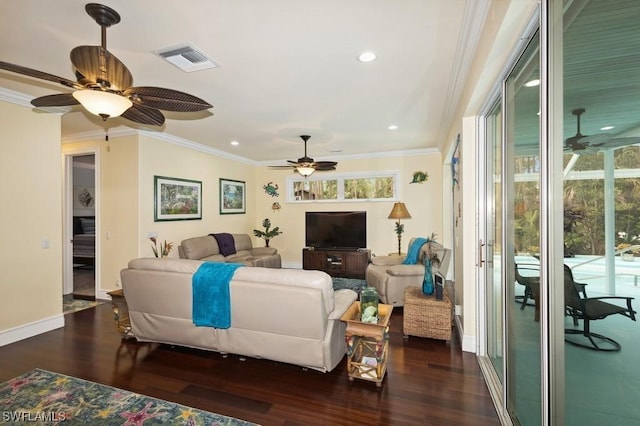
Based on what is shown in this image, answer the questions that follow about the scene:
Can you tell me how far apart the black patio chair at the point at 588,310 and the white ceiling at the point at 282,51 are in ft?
5.57

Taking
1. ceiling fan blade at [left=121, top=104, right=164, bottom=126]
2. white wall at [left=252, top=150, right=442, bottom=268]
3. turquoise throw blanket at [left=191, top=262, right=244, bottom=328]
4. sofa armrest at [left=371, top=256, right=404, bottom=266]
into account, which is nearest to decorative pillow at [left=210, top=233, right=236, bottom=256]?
white wall at [left=252, top=150, right=442, bottom=268]

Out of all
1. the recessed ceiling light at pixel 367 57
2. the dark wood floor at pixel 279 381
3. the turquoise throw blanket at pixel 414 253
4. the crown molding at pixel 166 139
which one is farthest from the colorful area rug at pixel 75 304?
the recessed ceiling light at pixel 367 57

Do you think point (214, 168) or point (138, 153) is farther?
point (214, 168)

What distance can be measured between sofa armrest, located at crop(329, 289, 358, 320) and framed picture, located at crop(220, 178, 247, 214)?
4293 mm

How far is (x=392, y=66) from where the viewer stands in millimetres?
2656

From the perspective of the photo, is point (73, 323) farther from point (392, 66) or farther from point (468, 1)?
point (468, 1)

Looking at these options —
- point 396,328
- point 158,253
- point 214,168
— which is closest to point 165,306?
point 158,253

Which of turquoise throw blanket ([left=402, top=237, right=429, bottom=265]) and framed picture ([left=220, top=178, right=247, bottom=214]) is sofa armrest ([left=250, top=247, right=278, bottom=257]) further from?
turquoise throw blanket ([left=402, top=237, right=429, bottom=265])

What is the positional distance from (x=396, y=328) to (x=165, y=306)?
265 cm

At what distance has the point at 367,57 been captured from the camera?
8.18ft

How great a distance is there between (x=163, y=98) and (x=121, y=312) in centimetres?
253

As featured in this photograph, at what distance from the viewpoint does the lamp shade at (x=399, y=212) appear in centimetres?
587

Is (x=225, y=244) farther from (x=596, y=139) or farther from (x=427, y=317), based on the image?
→ (x=596, y=139)

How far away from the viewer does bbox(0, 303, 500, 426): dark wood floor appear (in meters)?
2.08
